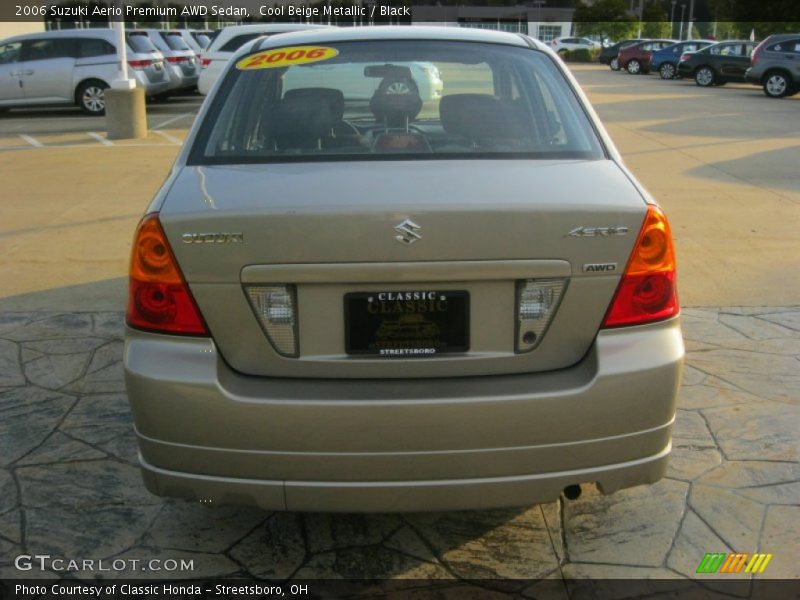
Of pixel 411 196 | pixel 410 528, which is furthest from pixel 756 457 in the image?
pixel 411 196

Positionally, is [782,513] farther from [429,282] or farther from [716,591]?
[429,282]

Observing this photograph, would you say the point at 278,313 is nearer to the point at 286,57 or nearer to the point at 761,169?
the point at 286,57

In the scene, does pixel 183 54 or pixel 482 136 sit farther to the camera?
pixel 183 54

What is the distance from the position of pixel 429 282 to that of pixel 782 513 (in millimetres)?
1802

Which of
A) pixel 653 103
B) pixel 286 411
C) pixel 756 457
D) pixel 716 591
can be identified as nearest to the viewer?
pixel 286 411

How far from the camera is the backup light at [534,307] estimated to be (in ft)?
9.08

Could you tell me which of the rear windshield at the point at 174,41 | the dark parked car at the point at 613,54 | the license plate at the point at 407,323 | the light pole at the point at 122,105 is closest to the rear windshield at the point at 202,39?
the rear windshield at the point at 174,41

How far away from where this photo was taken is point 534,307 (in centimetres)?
279

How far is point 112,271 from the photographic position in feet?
22.2

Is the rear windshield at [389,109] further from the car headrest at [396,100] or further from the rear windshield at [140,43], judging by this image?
the rear windshield at [140,43]

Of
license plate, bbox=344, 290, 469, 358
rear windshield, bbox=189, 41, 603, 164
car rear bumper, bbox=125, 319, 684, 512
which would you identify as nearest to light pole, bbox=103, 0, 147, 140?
rear windshield, bbox=189, 41, 603, 164

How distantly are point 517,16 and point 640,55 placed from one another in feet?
148

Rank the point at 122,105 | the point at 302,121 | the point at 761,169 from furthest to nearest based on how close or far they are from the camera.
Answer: the point at 122,105, the point at 761,169, the point at 302,121

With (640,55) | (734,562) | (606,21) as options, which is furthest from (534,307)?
(606,21)
